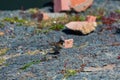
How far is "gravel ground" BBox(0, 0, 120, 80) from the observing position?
6430mm

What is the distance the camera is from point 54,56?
7.38 meters

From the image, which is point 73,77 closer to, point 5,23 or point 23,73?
point 23,73

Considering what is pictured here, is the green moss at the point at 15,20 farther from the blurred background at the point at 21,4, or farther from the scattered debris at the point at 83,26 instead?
the blurred background at the point at 21,4

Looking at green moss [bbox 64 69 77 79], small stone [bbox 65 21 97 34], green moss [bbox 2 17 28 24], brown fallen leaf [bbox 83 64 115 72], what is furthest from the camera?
green moss [bbox 2 17 28 24]

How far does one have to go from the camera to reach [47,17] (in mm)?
10625

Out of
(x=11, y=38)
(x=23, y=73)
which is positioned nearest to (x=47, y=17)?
(x=11, y=38)

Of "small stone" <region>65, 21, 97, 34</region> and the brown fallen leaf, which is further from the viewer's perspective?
"small stone" <region>65, 21, 97, 34</region>

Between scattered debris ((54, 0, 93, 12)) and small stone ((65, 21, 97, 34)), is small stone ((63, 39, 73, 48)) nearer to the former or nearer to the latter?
small stone ((65, 21, 97, 34))

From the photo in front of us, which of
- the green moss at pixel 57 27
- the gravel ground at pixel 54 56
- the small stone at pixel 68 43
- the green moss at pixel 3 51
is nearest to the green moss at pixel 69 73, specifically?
the gravel ground at pixel 54 56

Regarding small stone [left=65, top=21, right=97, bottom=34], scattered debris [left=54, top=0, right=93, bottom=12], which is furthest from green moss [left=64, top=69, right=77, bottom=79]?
scattered debris [left=54, top=0, right=93, bottom=12]

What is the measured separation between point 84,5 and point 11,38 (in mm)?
2920

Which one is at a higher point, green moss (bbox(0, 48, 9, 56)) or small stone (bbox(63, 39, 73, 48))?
small stone (bbox(63, 39, 73, 48))

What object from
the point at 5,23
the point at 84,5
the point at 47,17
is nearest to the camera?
the point at 5,23

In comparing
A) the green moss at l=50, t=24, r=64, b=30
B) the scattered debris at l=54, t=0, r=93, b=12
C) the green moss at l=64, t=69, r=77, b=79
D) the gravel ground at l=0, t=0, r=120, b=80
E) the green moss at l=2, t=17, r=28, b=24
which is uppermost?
the scattered debris at l=54, t=0, r=93, b=12
